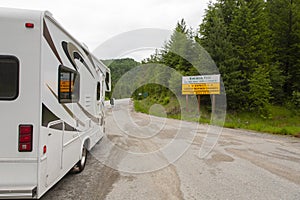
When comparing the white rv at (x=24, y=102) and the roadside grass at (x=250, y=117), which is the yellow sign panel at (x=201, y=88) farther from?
the white rv at (x=24, y=102)

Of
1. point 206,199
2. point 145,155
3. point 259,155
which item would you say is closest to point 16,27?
point 206,199

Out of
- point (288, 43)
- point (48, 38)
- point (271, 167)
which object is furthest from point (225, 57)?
point (48, 38)

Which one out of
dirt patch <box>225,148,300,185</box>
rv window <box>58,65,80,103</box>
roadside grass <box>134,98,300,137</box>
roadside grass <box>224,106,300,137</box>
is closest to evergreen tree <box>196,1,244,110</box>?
roadside grass <box>224,106,300,137</box>

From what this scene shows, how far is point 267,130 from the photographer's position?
507 inches

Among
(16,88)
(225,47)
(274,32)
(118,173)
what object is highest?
(274,32)

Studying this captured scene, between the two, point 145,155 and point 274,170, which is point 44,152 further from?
point 274,170

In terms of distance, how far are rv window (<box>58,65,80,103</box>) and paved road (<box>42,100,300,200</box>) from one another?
167cm

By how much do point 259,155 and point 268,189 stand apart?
2938 millimetres

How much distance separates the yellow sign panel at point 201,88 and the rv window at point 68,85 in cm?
1617

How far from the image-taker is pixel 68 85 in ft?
13.3

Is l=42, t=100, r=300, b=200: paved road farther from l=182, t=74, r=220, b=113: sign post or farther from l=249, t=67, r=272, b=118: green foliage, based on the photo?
l=249, t=67, r=272, b=118: green foliage

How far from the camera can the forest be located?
20109 mm

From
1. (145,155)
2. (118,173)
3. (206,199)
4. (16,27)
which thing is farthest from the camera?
(145,155)

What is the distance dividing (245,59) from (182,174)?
1859 cm
